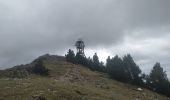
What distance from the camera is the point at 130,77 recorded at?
124 meters

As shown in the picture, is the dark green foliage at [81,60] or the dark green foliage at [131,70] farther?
the dark green foliage at [81,60]

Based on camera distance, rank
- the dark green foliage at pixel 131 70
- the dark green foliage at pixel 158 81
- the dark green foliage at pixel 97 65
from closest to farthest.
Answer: the dark green foliage at pixel 158 81 < the dark green foliage at pixel 131 70 < the dark green foliage at pixel 97 65

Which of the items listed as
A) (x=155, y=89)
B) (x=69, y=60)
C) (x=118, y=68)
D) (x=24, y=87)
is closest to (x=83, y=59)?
(x=69, y=60)

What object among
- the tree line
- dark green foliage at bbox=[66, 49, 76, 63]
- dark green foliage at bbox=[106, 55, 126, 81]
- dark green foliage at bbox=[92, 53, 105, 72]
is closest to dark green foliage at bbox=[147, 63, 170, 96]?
the tree line

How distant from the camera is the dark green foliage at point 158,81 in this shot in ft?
387

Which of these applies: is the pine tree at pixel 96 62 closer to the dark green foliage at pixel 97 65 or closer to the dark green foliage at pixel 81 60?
the dark green foliage at pixel 97 65

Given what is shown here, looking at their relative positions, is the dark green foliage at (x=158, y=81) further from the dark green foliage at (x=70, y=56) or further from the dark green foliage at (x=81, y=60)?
the dark green foliage at (x=70, y=56)

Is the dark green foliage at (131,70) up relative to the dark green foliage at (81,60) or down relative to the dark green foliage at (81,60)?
down

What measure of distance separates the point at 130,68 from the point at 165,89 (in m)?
17.5

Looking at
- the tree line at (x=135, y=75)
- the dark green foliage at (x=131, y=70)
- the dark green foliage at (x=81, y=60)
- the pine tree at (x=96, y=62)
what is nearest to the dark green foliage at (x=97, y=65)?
the pine tree at (x=96, y=62)

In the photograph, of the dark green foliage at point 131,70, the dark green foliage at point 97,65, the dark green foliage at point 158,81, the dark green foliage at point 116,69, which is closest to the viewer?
the dark green foliage at point 158,81

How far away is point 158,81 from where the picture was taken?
12162 centimetres

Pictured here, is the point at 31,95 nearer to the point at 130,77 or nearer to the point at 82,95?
the point at 82,95

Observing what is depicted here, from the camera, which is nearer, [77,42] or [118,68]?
[118,68]
